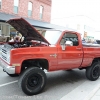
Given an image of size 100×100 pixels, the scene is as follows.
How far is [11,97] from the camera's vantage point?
4.16 meters

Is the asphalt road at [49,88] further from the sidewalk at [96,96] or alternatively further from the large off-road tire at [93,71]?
the sidewalk at [96,96]

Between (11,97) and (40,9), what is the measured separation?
20.0 meters

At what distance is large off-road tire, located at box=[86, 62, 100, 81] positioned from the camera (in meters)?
6.01

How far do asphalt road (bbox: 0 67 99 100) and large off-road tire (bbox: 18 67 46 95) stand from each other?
0.18m

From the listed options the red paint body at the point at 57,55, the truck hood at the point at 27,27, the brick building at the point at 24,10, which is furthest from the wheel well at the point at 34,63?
the brick building at the point at 24,10

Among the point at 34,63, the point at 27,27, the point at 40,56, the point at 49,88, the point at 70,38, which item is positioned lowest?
the point at 49,88

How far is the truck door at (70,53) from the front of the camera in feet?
16.1

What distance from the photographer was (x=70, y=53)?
5.10m

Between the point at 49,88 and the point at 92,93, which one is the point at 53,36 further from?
the point at 92,93

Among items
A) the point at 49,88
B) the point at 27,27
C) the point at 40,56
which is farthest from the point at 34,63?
the point at 27,27

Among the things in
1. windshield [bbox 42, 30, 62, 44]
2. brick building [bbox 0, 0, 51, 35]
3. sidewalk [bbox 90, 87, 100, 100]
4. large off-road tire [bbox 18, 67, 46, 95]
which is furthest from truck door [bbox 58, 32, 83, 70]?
brick building [bbox 0, 0, 51, 35]

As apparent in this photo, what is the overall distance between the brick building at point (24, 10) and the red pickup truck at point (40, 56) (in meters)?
10.2

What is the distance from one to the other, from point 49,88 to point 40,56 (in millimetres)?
1305

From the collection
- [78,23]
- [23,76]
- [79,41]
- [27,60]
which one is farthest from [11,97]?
[78,23]
